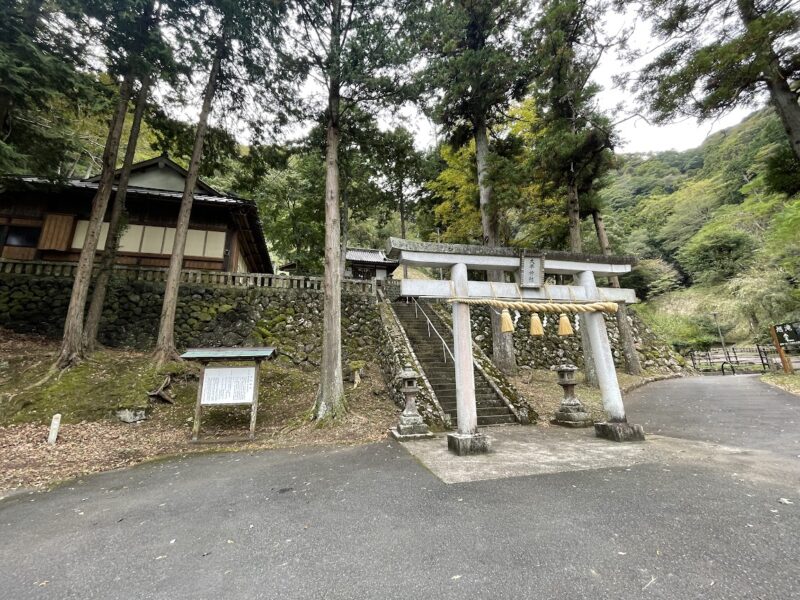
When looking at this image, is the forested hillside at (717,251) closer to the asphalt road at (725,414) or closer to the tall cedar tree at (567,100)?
the tall cedar tree at (567,100)

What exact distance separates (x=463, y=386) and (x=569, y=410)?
3.31 meters

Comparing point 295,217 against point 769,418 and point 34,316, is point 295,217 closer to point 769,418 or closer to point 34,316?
point 34,316

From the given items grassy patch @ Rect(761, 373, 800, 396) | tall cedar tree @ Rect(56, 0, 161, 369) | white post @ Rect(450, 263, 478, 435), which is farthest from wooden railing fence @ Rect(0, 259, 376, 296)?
grassy patch @ Rect(761, 373, 800, 396)

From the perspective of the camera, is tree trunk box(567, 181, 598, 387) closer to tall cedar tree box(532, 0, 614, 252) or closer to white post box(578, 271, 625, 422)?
tall cedar tree box(532, 0, 614, 252)

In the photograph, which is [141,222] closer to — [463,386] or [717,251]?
[463,386]

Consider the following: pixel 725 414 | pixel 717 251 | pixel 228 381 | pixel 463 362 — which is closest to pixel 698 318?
pixel 717 251

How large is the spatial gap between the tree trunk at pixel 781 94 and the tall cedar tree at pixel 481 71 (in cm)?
432

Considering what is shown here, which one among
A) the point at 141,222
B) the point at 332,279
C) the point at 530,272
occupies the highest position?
the point at 141,222

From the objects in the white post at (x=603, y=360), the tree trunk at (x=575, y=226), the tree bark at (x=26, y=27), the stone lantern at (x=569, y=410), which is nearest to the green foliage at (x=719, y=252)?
the tree trunk at (x=575, y=226)

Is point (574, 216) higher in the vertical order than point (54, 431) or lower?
higher

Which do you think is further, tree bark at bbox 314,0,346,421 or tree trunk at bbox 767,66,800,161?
tree bark at bbox 314,0,346,421

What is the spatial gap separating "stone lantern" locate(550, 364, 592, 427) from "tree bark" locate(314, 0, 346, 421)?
15.5 feet

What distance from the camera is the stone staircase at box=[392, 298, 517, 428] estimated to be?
7184mm

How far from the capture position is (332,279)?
7.27 meters
